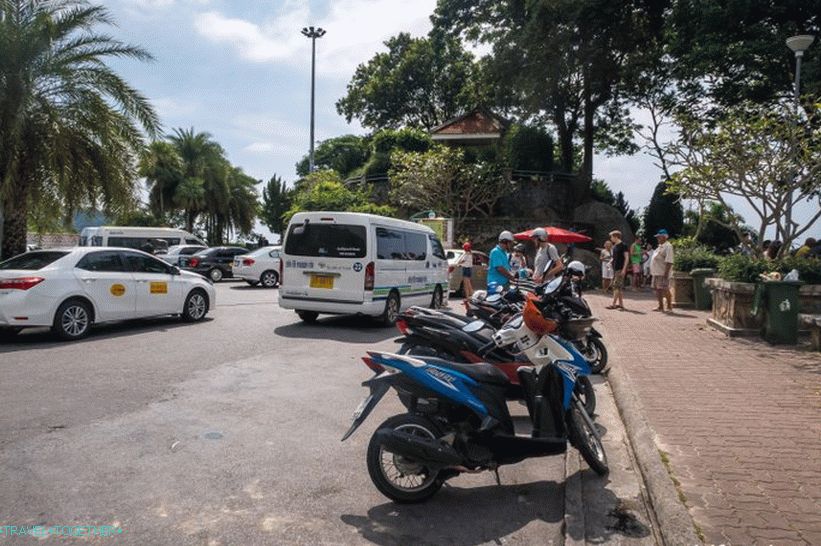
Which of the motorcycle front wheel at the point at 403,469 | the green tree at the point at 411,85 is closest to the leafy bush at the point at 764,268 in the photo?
the motorcycle front wheel at the point at 403,469

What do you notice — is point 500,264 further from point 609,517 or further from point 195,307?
point 609,517

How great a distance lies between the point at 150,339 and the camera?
9.55 meters

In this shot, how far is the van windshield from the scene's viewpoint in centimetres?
1094

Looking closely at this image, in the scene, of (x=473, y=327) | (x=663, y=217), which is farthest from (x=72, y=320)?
(x=663, y=217)

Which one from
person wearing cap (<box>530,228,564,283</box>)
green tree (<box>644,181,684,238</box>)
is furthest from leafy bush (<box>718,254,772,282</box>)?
green tree (<box>644,181,684,238</box>)

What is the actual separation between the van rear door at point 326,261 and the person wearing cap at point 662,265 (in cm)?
661

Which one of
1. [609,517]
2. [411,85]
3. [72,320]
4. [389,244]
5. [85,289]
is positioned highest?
[411,85]

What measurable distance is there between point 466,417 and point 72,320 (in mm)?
7373

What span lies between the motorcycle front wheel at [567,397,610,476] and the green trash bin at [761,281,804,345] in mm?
6384

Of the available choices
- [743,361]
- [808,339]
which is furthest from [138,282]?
[808,339]

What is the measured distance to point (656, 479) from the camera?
4.25 metres

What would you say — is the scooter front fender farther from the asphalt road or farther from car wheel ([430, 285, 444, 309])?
car wheel ([430, 285, 444, 309])

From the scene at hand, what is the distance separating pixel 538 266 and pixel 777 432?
5.75m

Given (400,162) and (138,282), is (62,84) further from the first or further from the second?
(400,162)
